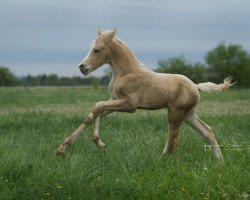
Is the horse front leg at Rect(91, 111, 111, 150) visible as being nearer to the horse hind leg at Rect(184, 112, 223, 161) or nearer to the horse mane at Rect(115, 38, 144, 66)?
the horse mane at Rect(115, 38, 144, 66)

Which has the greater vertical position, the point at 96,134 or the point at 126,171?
the point at 96,134

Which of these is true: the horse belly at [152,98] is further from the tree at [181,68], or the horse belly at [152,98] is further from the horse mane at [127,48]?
the tree at [181,68]

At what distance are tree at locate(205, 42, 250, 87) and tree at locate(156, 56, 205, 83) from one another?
1520 millimetres

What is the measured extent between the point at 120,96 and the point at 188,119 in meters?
1.32

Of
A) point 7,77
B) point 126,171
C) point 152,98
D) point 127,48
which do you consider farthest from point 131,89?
point 7,77

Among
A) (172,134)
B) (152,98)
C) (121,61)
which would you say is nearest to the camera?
(152,98)

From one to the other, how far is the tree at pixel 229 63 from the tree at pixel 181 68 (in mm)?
1520

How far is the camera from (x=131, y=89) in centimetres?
845

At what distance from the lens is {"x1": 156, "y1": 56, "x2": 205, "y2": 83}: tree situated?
267 feet

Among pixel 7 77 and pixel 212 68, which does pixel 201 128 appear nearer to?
pixel 212 68

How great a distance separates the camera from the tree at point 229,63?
266ft

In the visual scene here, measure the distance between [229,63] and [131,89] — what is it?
252ft

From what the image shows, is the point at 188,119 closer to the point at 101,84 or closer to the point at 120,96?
the point at 120,96

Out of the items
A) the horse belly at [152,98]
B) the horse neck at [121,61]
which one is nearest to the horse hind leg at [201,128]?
the horse belly at [152,98]
